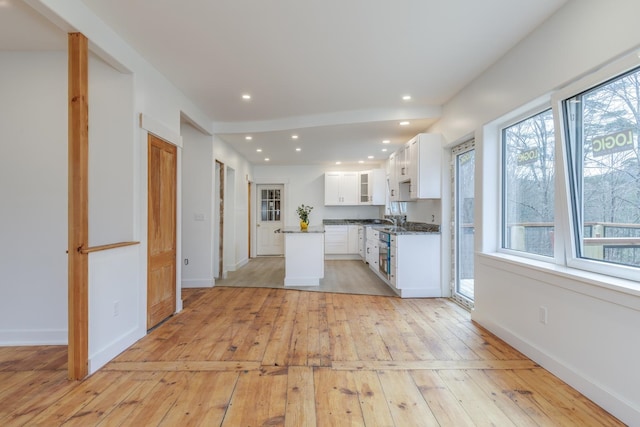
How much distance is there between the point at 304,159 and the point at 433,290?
14.4 ft

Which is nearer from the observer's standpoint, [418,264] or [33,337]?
[33,337]

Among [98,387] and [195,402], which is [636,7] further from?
[98,387]

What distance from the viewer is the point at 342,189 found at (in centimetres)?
812

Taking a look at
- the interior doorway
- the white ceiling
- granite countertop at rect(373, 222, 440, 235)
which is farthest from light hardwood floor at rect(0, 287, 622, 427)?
the white ceiling

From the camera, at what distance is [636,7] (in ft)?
5.67

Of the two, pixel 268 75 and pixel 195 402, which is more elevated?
pixel 268 75

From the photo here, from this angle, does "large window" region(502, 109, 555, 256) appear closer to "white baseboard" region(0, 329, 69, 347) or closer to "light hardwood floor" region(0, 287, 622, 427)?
"light hardwood floor" region(0, 287, 622, 427)

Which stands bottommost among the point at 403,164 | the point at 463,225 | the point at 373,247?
the point at 373,247

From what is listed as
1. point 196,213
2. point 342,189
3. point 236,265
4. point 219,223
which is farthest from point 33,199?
point 342,189

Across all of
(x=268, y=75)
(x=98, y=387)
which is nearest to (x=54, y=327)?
(x=98, y=387)

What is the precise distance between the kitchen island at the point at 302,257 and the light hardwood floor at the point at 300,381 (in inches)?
65.9

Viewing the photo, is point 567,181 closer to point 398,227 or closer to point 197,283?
point 398,227

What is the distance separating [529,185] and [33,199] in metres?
4.49

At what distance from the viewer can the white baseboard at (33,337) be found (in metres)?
2.79
